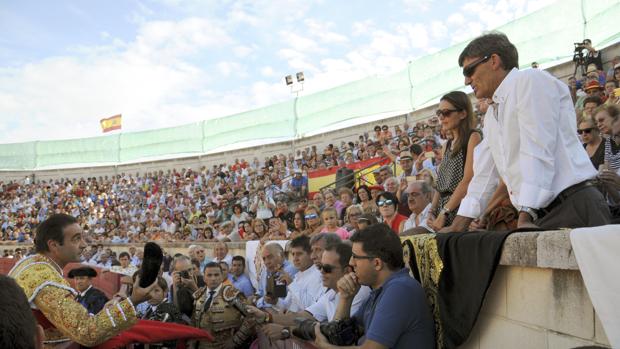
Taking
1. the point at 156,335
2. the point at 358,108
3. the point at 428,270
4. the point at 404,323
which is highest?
the point at 358,108

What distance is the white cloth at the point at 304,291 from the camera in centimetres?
524

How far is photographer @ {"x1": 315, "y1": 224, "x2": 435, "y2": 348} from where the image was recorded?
2879mm

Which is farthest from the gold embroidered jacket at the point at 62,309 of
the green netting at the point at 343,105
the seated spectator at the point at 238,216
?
the green netting at the point at 343,105

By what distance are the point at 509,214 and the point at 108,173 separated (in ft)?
118

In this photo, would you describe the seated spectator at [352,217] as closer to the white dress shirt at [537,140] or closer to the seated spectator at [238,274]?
the seated spectator at [238,274]

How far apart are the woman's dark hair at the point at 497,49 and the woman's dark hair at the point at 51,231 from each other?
292 centimetres

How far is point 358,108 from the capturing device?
904 inches

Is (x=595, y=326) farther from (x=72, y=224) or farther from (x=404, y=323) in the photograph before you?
(x=72, y=224)

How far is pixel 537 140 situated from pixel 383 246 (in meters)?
1.02

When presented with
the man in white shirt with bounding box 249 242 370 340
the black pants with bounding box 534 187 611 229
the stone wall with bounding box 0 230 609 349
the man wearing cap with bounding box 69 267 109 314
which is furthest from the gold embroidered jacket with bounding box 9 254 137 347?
the man wearing cap with bounding box 69 267 109 314

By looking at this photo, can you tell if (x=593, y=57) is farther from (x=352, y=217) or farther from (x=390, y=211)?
(x=390, y=211)

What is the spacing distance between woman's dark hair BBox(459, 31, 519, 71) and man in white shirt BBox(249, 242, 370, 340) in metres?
1.72

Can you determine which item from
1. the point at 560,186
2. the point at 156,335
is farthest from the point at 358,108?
the point at 560,186

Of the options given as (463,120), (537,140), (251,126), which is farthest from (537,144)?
(251,126)
